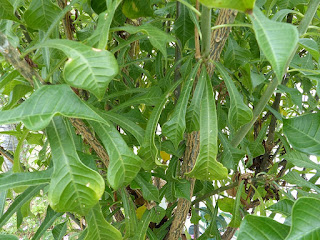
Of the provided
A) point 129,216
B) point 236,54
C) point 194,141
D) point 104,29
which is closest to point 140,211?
point 129,216

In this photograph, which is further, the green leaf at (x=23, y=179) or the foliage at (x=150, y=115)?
the green leaf at (x=23, y=179)

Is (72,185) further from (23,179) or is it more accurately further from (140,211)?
(140,211)

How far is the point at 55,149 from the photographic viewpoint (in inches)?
15.6

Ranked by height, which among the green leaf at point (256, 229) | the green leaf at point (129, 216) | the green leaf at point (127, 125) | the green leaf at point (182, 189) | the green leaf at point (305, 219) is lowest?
the green leaf at point (129, 216)

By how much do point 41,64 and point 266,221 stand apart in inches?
17.6

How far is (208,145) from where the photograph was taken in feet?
1.47

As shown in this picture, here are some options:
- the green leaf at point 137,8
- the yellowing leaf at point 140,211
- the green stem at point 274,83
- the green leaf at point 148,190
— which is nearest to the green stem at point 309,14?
the green stem at point 274,83

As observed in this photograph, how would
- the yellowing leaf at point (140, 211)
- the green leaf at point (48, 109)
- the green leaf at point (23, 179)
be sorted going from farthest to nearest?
the yellowing leaf at point (140, 211) → the green leaf at point (23, 179) → the green leaf at point (48, 109)

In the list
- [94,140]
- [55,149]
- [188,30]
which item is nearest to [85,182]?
[55,149]

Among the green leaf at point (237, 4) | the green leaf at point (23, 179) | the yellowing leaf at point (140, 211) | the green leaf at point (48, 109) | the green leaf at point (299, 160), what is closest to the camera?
the green leaf at point (237, 4)

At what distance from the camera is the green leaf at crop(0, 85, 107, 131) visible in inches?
12.9

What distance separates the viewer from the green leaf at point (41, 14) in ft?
1.49

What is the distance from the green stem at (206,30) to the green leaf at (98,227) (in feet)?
0.83

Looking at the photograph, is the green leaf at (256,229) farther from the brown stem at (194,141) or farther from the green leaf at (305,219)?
the brown stem at (194,141)
